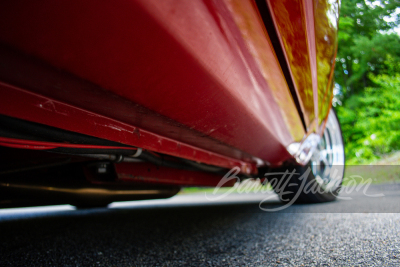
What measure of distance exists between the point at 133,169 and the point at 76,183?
311 millimetres

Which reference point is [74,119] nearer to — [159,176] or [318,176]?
[159,176]

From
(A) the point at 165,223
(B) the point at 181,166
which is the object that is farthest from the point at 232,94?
(A) the point at 165,223

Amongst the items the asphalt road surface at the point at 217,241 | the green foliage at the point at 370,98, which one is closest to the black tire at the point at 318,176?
the asphalt road surface at the point at 217,241

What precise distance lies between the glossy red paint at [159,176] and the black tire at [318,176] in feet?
1.47

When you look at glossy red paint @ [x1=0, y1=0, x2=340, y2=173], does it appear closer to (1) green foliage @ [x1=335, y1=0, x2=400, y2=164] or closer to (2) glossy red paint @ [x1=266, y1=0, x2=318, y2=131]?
(2) glossy red paint @ [x1=266, y1=0, x2=318, y2=131]

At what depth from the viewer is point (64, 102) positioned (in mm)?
552

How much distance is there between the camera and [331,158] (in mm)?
1982

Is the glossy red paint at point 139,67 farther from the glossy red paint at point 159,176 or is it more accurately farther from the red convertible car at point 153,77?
the glossy red paint at point 159,176

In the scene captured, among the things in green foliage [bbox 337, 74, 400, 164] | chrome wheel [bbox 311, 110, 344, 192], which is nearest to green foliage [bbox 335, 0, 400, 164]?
green foliage [bbox 337, 74, 400, 164]

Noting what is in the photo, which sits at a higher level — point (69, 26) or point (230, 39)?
point (230, 39)

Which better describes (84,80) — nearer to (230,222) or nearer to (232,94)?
(232,94)

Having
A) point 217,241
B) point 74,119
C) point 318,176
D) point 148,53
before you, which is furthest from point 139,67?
point 318,176

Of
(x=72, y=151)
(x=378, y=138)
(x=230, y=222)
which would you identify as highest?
(x=378, y=138)

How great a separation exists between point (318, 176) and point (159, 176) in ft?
3.97
